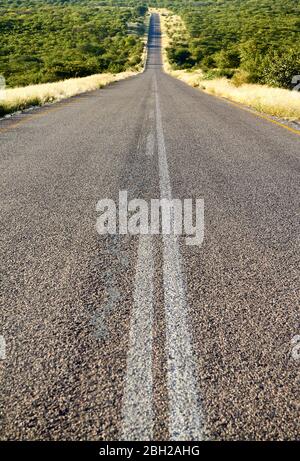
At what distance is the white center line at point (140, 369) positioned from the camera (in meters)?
1.86

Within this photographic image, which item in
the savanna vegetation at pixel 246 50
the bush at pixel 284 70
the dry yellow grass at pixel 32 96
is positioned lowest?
the dry yellow grass at pixel 32 96

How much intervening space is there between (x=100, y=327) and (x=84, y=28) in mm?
89007

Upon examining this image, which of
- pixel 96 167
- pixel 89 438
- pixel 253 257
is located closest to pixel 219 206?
pixel 253 257

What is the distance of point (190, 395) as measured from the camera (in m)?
2.04

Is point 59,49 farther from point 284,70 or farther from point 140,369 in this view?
point 140,369

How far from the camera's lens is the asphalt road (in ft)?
6.36

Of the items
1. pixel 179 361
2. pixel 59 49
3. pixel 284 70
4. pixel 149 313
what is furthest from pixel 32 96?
pixel 59 49

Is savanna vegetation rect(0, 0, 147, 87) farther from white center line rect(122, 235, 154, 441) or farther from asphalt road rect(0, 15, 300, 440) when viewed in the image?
white center line rect(122, 235, 154, 441)

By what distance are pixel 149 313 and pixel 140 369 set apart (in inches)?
21.6

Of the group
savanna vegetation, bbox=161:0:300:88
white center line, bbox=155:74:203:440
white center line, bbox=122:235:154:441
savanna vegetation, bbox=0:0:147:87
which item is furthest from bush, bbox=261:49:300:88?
white center line, bbox=122:235:154:441

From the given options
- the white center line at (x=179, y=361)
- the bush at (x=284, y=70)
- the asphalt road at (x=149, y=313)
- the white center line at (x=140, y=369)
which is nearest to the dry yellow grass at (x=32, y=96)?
the asphalt road at (x=149, y=313)

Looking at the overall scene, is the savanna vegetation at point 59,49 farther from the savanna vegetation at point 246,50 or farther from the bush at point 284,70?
the bush at point 284,70

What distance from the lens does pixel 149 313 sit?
2.71 meters

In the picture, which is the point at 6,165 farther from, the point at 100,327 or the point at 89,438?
the point at 89,438
